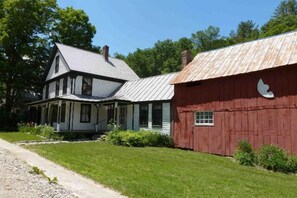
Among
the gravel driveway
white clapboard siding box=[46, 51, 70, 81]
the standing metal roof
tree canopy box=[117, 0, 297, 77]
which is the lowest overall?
the gravel driveway

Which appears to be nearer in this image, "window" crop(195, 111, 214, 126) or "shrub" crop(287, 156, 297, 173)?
"shrub" crop(287, 156, 297, 173)

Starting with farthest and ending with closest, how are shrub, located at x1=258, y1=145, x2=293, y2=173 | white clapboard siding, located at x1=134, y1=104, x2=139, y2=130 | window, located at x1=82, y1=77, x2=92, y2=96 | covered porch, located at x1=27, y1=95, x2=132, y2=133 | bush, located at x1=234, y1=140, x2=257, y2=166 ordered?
window, located at x1=82, y1=77, x2=92, y2=96 < covered porch, located at x1=27, y1=95, x2=132, y2=133 < white clapboard siding, located at x1=134, y1=104, x2=139, y2=130 < bush, located at x1=234, y1=140, x2=257, y2=166 < shrub, located at x1=258, y1=145, x2=293, y2=173

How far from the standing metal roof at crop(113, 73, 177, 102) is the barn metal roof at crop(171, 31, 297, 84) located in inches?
102

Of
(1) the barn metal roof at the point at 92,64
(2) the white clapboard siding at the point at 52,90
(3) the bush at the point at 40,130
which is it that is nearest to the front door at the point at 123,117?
(1) the barn metal roof at the point at 92,64

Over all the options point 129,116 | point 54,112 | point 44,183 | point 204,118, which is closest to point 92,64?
point 54,112

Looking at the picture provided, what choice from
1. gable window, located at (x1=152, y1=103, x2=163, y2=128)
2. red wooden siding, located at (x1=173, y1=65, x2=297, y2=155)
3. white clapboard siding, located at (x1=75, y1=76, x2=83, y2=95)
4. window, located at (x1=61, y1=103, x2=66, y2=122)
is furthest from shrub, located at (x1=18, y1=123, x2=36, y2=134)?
red wooden siding, located at (x1=173, y1=65, x2=297, y2=155)

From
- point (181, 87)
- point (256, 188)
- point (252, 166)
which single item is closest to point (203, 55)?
point (181, 87)

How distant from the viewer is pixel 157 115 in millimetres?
21672

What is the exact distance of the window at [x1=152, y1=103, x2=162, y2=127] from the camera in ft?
70.3

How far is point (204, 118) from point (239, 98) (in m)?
2.73

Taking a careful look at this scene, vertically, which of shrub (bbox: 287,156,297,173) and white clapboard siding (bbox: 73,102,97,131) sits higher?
white clapboard siding (bbox: 73,102,97,131)

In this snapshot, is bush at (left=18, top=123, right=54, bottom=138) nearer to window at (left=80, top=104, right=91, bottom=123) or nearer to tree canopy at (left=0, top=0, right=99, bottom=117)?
window at (left=80, top=104, right=91, bottom=123)

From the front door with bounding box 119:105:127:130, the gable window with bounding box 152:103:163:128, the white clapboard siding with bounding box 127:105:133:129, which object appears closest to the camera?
the gable window with bounding box 152:103:163:128

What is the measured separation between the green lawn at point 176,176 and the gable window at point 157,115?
7.27 meters
